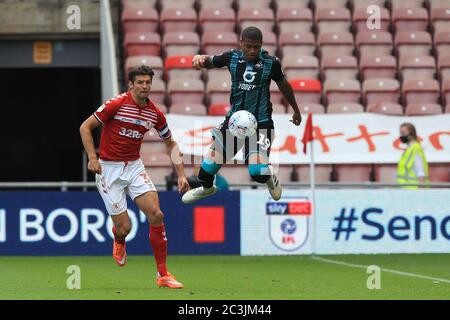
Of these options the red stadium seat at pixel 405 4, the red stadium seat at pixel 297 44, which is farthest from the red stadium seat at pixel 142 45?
the red stadium seat at pixel 405 4

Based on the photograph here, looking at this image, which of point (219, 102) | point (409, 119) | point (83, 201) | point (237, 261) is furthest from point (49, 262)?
point (409, 119)

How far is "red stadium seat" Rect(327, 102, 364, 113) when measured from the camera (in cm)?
1898

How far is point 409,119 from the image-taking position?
18.5m

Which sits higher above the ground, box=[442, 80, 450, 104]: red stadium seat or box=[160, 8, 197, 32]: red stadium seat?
box=[160, 8, 197, 32]: red stadium seat

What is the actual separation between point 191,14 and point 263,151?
388 inches

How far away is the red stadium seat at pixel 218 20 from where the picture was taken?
20.7m

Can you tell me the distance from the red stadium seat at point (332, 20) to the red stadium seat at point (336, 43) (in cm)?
29

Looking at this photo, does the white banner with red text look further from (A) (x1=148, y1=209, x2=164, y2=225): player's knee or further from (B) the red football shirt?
(A) (x1=148, y1=209, x2=164, y2=225): player's knee

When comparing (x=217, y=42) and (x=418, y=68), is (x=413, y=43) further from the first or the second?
(x=217, y=42)

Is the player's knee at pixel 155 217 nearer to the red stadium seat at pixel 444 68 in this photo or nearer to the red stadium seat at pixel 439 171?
the red stadium seat at pixel 439 171

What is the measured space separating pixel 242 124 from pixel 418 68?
33.2 ft

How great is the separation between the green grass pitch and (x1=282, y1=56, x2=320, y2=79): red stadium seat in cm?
419

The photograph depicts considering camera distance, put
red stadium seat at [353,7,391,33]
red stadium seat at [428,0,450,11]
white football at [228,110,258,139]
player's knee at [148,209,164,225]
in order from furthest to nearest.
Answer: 1. red stadium seat at [428,0,450,11]
2. red stadium seat at [353,7,391,33]
3. player's knee at [148,209,164,225]
4. white football at [228,110,258,139]

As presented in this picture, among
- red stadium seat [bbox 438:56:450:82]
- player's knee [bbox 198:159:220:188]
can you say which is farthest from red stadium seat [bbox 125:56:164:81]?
player's knee [bbox 198:159:220:188]
